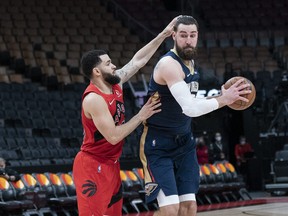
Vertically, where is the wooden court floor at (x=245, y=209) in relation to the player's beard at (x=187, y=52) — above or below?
below

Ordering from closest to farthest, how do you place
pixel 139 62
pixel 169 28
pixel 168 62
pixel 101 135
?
A: pixel 168 62 < pixel 101 135 < pixel 169 28 < pixel 139 62

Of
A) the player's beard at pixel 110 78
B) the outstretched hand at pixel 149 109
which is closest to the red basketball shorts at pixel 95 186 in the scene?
the outstretched hand at pixel 149 109

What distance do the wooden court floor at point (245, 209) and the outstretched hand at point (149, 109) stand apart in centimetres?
546

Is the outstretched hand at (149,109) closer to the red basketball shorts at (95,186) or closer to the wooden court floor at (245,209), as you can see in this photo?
the red basketball shorts at (95,186)

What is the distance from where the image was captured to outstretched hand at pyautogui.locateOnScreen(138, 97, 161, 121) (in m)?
5.91

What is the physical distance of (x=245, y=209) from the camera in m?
12.8

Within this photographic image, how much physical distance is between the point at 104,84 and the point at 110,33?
16.3 meters

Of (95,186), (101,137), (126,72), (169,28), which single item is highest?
(169,28)

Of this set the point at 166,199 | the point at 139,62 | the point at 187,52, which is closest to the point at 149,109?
the point at 187,52

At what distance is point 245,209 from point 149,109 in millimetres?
7249

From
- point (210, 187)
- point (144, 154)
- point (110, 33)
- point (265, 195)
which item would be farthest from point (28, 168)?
point (110, 33)

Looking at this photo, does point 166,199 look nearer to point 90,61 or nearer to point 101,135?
point 101,135

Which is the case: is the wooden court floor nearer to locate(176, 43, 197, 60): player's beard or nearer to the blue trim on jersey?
the blue trim on jersey

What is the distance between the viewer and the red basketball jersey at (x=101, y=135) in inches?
237
